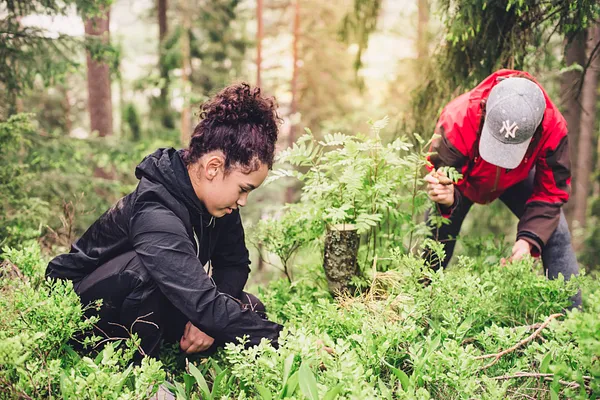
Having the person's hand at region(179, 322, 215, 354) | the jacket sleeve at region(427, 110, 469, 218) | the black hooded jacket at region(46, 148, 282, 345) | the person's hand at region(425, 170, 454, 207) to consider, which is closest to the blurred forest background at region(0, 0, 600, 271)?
the jacket sleeve at region(427, 110, 469, 218)

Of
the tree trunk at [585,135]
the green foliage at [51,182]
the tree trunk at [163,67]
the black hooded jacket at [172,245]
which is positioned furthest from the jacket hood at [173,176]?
the tree trunk at [163,67]

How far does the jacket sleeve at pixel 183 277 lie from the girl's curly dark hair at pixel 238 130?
1.55ft

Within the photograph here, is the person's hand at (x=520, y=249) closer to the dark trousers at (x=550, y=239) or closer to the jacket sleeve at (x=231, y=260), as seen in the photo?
the dark trousers at (x=550, y=239)

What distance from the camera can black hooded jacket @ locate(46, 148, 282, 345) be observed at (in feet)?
8.37

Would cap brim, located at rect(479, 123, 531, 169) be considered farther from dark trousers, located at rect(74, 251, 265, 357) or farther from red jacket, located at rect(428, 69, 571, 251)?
dark trousers, located at rect(74, 251, 265, 357)

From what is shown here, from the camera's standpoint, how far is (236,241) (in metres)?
3.39

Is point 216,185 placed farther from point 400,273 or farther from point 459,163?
point 459,163

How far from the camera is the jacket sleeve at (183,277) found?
254cm

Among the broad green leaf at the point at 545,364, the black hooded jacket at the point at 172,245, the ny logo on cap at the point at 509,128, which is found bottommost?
the broad green leaf at the point at 545,364

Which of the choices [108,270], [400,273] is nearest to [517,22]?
[400,273]

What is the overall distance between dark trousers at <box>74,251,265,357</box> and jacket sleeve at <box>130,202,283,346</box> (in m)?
0.13

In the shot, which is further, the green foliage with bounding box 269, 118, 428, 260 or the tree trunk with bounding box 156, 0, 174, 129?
the tree trunk with bounding box 156, 0, 174, 129

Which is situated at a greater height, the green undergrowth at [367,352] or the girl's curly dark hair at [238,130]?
the girl's curly dark hair at [238,130]

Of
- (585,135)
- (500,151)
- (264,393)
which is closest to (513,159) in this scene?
(500,151)
